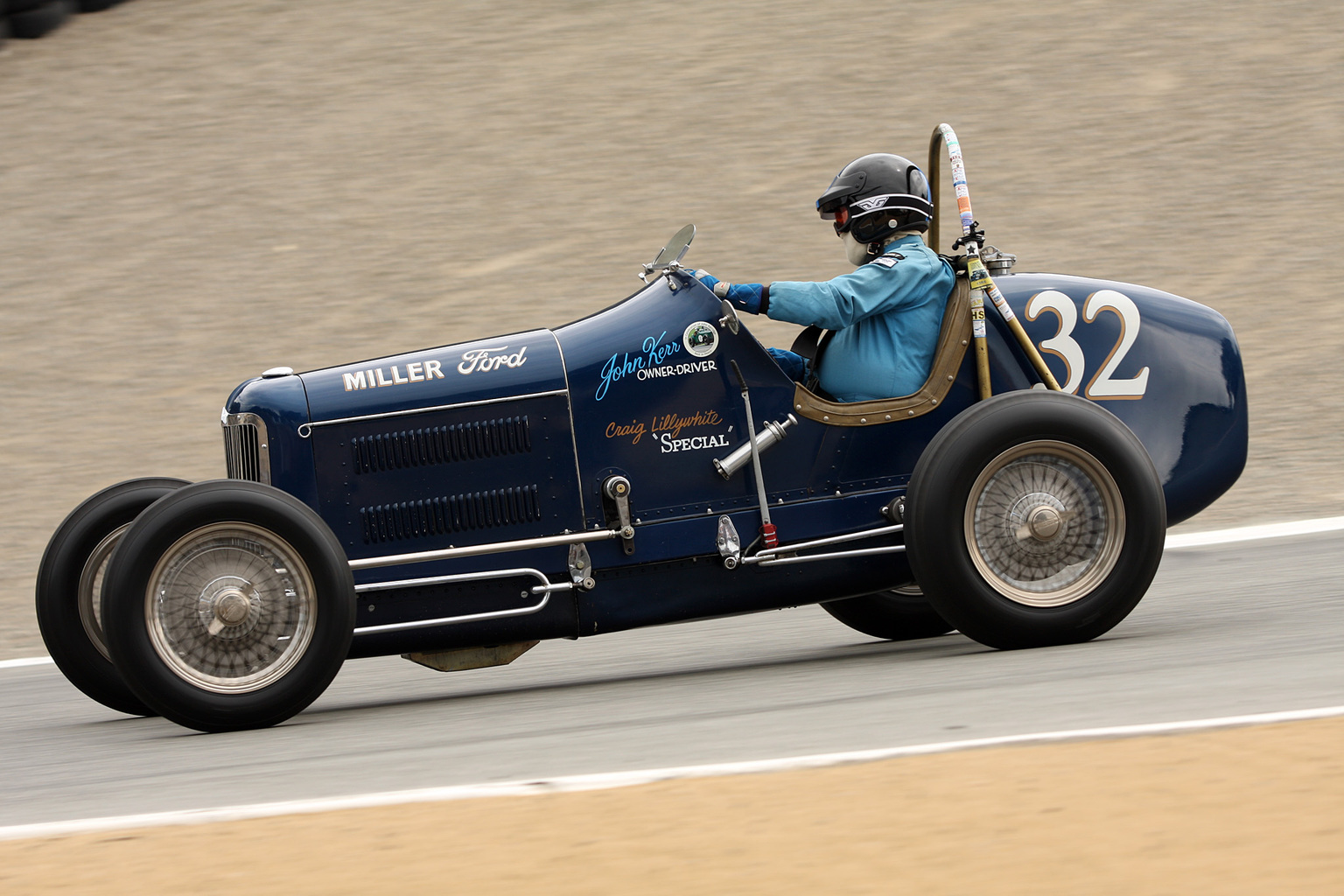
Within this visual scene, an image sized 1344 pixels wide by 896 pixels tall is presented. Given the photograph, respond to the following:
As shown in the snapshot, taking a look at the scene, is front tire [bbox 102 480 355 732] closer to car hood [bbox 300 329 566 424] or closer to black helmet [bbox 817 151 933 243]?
car hood [bbox 300 329 566 424]

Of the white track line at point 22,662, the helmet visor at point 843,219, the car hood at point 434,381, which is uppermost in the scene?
the helmet visor at point 843,219

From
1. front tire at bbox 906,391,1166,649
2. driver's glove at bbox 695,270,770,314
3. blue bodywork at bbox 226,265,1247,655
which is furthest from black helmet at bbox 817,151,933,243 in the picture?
front tire at bbox 906,391,1166,649

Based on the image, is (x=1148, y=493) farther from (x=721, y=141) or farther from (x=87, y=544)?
(x=721, y=141)

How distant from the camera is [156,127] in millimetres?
18500

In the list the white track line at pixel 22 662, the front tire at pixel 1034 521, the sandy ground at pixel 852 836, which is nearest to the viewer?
the sandy ground at pixel 852 836

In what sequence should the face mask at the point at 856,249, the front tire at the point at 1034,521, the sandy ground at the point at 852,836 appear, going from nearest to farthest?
the sandy ground at the point at 852,836
the front tire at the point at 1034,521
the face mask at the point at 856,249

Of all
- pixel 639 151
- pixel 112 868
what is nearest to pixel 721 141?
pixel 639 151

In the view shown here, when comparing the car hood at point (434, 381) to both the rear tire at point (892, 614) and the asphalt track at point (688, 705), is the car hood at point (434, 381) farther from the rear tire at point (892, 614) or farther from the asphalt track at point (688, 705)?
the rear tire at point (892, 614)

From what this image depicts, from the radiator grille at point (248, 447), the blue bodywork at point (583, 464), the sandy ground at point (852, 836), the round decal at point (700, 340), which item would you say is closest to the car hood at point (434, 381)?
the blue bodywork at point (583, 464)

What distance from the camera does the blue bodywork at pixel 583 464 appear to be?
19.4ft

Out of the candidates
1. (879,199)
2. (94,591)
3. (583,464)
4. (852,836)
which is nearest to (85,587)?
(94,591)

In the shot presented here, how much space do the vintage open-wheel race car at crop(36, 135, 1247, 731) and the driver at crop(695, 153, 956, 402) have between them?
102mm

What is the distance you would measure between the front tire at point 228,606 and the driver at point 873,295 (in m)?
1.84

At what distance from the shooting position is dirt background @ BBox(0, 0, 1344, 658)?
13.6 metres
